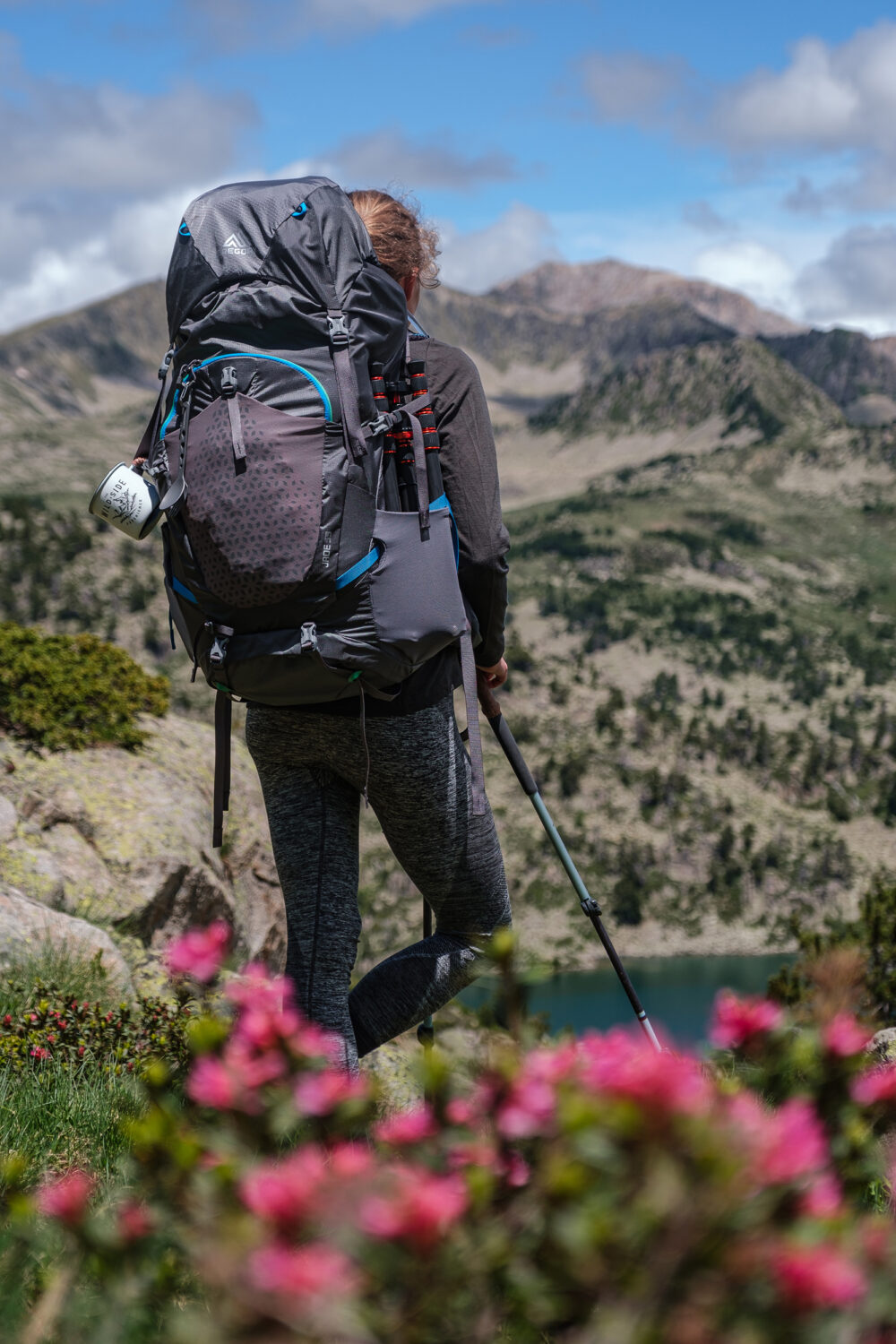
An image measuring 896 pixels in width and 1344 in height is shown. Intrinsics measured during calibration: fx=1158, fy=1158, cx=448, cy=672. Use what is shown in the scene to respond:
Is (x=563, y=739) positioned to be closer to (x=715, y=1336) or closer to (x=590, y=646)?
(x=590, y=646)

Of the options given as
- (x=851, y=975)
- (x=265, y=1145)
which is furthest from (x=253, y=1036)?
(x=851, y=975)

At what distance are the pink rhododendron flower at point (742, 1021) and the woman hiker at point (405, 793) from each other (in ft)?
5.58

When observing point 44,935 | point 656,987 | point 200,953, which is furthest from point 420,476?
point 656,987

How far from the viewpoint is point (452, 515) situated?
3.49 metres

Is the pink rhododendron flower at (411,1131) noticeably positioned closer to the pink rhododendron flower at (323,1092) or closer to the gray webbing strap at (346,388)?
the pink rhododendron flower at (323,1092)

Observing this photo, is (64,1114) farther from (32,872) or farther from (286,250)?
(32,872)

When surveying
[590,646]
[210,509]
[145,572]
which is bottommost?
[590,646]

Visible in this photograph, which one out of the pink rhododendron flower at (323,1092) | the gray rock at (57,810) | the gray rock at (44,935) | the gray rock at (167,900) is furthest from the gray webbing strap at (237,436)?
the gray rock at (57,810)

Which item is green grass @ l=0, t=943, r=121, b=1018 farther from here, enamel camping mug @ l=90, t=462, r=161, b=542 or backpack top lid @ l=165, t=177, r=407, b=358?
backpack top lid @ l=165, t=177, r=407, b=358

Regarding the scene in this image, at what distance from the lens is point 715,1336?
1.24 m

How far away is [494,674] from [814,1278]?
2923 millimetres

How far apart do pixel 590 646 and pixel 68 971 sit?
158 m

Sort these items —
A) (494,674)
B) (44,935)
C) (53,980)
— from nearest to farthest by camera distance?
(494,674)
(53,980)
(44,935)

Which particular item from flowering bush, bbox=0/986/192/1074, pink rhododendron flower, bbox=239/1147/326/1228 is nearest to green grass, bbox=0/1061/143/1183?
flowering bush, bbox=0/986/192/1074
